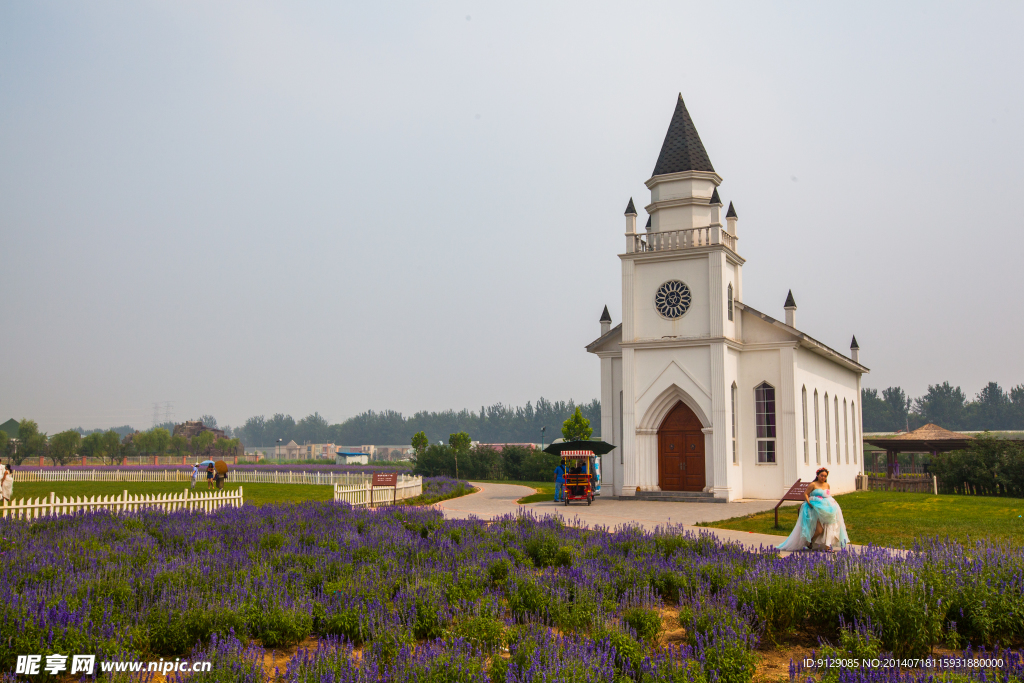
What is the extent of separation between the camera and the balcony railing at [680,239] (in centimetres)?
2669

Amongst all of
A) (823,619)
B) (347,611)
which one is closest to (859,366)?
(823,619)

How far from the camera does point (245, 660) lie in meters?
5.48

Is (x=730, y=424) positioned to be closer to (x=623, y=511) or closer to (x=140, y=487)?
(x=623, y=511)

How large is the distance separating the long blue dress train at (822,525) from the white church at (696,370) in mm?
13665

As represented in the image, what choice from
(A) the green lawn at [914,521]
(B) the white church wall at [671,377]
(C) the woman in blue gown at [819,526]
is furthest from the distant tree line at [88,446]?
(C) the woman in blue gown at [819,526]

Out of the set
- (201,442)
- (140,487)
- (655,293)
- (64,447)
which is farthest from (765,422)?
(201,442)

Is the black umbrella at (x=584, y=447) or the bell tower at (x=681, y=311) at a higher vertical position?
the bell tower at (x=681, y=311)

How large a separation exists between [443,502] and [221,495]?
29.1 ft

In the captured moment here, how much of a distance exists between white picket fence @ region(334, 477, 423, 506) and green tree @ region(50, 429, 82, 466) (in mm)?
61271

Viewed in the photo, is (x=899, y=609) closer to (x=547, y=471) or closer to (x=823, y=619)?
(x=823, y=619)

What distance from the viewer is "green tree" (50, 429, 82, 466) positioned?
245ft

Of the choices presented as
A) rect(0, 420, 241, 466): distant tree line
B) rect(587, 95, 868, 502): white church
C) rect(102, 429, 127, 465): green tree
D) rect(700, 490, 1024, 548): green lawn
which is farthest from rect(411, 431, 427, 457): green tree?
rect(102, 429, 127, 465): green tree

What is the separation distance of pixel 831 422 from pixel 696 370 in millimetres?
10586

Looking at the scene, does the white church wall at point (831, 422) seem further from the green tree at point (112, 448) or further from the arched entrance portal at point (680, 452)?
the green tree at point (112, 448)
